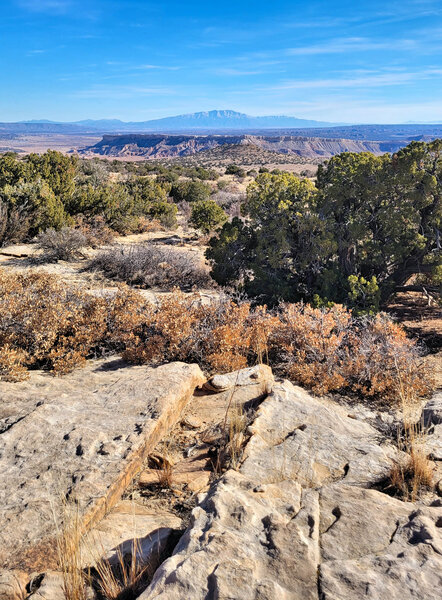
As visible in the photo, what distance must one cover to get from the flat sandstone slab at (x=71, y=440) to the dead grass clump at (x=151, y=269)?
5900 mm

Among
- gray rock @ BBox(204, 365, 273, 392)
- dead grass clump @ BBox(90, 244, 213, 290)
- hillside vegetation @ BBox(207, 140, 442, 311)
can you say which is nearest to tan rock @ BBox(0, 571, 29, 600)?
gray rock @ BBox(204, 365, 273, 392)

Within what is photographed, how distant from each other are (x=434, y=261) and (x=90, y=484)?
7.30 meters

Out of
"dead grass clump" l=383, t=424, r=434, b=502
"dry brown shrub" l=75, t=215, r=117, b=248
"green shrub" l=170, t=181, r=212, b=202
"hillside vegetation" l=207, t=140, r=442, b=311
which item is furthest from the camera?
"green shrub" l=170, t=181, r=212, b=202

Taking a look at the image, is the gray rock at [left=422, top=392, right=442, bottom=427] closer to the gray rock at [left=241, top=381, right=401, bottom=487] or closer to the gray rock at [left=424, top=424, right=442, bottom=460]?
the gray rock at [left=424, top=424, right=442, bottom=460]

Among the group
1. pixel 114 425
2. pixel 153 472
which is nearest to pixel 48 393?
pixel 114 425

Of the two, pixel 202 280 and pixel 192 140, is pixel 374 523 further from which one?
pixel 192 140

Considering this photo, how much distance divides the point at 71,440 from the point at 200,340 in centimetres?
265

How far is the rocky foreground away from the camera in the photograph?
198 cm

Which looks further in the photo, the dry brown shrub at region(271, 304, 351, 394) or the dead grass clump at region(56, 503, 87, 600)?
the dry brown shrub at region(271, 304, 351, 394)

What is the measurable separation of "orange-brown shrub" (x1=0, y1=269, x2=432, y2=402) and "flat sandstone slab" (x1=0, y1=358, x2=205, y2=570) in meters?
0.57

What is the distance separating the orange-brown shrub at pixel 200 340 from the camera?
5.29 m

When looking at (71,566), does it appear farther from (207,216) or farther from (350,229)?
(207,216)

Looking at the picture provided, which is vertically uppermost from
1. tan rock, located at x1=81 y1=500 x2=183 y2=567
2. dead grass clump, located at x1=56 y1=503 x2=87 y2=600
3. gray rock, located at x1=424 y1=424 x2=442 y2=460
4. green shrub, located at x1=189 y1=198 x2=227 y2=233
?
green shrub, located at x1=189 y1=198 x2=227 y2=233

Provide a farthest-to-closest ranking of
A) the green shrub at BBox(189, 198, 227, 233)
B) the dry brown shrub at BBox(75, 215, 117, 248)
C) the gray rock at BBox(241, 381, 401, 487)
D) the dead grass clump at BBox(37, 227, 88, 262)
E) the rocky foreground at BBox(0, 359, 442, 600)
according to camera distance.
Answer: the green shrub at BBox(189, 198, 227, 233) < the dry brown shrub at BBox(75, 215, 117, 248) < the dead grass clump at BBox(37, 227, 88, 262) < the gray rock at BBox(241, 381, 401, 487) < the rocky foreground at BBox(0, 359, 442, 600)
